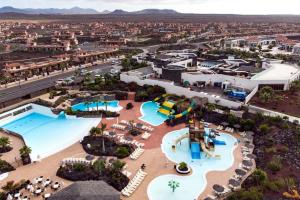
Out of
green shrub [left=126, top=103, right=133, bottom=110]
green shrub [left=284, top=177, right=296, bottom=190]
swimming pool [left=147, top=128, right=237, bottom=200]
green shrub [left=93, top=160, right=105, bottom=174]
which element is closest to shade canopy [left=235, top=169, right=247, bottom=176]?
swimming pool [left=147, top=128, right=237, bottom=200]

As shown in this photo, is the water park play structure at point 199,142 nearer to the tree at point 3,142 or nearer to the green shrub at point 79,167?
the green shrub at point 79,167

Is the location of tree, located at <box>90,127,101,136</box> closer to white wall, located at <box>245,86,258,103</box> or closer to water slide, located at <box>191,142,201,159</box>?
water slide, located at <box>191,142,201,159</box>

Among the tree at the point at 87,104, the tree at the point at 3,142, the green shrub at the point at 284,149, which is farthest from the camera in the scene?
the tree at the point at 87,104

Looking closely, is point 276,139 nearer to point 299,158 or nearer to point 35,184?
point 299,158

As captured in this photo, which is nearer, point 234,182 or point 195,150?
point 234,182

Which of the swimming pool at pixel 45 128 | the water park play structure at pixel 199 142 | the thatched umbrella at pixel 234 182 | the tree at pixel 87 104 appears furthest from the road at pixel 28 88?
the thatched umbrella at pixel 234 182

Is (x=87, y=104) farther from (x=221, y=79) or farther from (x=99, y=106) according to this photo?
(x=221, y=79)

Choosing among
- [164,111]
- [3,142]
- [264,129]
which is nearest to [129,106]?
[164,111]
